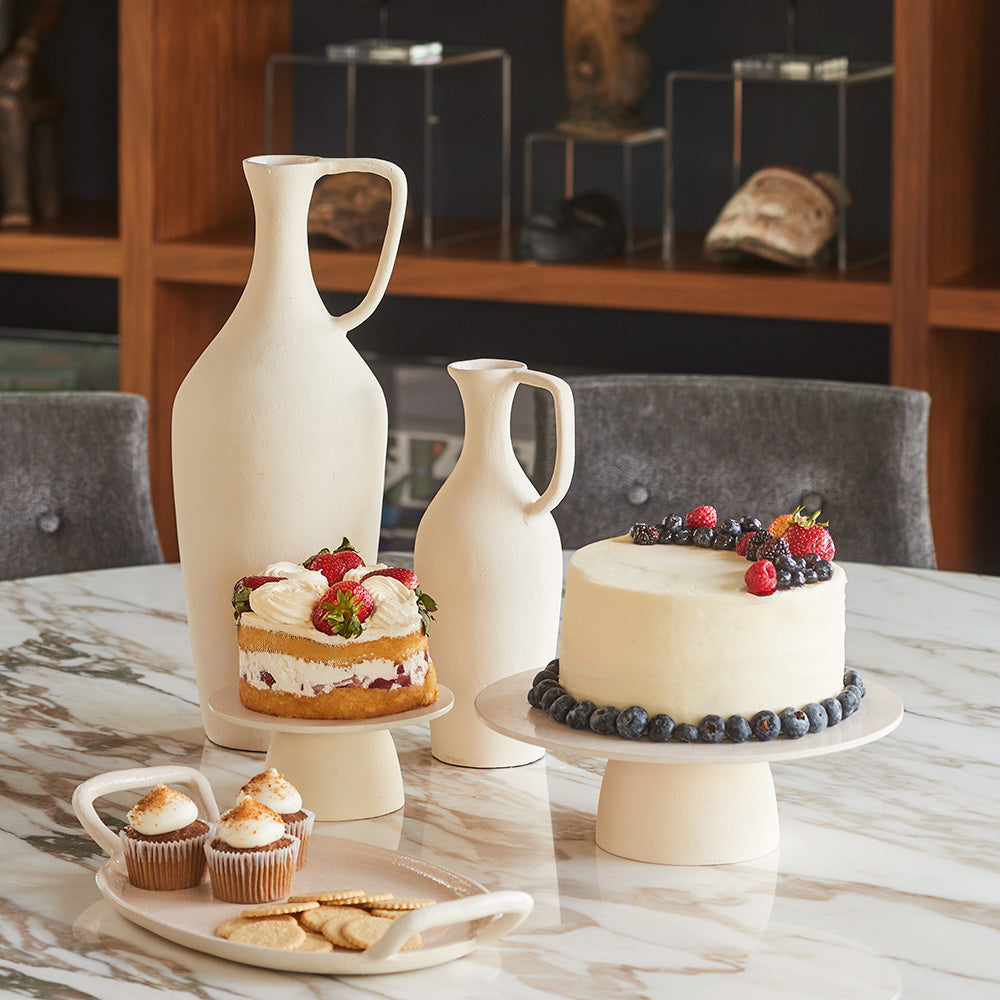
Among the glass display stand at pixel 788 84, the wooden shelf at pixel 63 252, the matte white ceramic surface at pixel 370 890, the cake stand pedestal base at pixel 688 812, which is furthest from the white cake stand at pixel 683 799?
the wooden shelf at pixel 63 252

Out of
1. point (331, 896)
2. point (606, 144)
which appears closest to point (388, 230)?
point (331, 896)

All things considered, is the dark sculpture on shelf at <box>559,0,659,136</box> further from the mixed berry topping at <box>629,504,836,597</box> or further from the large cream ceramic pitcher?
the mixed berry topping at <box>629,504,836,597</box>

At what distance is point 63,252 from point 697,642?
2035 mm

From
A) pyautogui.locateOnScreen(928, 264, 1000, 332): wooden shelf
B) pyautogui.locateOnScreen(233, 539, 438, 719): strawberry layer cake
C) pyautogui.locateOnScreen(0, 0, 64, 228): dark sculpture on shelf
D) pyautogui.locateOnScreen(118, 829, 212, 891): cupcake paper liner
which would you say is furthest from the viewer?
pyautogui.locateOnScreen(0, 0, 64, 228): dark sculpture on shelf

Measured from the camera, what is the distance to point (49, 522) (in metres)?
2.02

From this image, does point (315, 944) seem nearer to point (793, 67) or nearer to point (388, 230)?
point (388, 230)

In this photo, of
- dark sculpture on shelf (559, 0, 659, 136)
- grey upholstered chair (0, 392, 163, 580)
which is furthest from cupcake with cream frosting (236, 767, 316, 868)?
dark sculpture on shelf (559, 0, 659, 136)

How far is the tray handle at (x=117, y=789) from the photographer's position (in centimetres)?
102

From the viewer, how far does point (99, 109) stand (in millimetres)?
3191

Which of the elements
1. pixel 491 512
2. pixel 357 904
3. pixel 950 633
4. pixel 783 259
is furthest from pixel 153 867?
pixel 783 259

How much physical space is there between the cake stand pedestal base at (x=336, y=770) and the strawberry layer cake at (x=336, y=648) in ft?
0.11

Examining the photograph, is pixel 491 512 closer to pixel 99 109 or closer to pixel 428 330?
pixel 428 330

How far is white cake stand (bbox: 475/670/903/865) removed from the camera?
3.38ft

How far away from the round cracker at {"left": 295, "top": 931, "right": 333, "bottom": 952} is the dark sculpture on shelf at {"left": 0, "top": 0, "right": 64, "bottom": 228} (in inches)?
88.2
